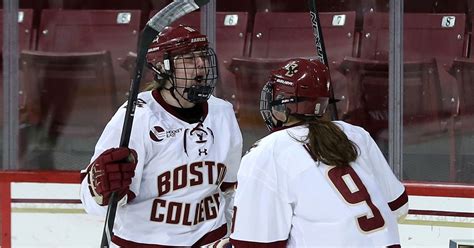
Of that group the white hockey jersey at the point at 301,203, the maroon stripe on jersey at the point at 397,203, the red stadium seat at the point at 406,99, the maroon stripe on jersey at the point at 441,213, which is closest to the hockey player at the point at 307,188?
the white hockey jersey at the point at 301,203

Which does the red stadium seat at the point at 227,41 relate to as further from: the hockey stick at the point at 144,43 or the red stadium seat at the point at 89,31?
the hockey stick at the point at 144,43

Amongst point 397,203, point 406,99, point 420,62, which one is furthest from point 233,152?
point 420,62

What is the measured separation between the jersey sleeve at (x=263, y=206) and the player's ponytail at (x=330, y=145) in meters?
0.11

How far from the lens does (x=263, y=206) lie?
2348 millimetres

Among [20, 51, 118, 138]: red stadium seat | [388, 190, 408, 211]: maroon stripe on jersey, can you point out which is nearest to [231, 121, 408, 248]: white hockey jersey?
[388, 190, 408, 211]: maroon stripe on jersey

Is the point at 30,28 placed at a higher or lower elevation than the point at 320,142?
higher

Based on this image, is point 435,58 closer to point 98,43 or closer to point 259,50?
point 259,50

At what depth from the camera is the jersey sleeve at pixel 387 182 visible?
2518 millimetres

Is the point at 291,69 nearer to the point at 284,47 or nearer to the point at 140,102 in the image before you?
the point at 140,102

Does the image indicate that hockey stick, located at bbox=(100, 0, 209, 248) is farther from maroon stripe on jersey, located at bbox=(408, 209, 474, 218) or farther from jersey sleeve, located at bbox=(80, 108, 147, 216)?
maroon stripe on jersey, located at bbox=(408, 209, 474, 218)

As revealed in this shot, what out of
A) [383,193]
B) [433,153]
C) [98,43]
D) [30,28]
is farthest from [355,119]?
[383,193]

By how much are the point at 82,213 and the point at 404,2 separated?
5.29 feet

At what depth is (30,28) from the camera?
4.64 metres

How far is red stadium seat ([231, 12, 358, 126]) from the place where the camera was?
4.44m
